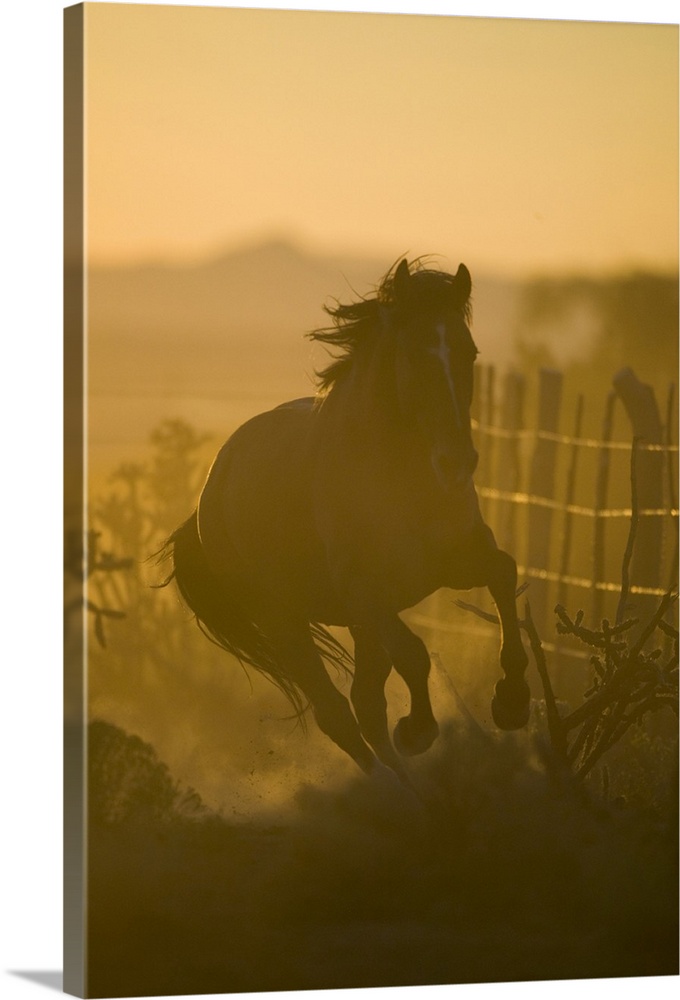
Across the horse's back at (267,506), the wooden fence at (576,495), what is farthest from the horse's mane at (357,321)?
the wooden fence at (576,495)

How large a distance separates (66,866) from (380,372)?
2068 millimetres

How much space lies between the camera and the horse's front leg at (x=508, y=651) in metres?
6.84

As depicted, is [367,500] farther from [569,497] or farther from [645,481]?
[645,481]

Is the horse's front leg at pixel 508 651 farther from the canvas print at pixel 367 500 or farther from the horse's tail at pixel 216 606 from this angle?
the horse's tail at pixel 216 606

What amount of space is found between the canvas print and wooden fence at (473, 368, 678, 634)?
0.04 ft

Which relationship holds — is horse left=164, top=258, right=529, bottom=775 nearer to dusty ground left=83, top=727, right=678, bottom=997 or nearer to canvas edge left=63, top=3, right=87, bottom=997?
dusty ground left=83, top=727, right=678, bottom=997

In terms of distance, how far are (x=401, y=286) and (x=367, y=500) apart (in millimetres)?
781

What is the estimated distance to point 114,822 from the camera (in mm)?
6512

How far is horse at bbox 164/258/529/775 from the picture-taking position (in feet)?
21.7

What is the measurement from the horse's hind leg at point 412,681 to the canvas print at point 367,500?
0.04ft

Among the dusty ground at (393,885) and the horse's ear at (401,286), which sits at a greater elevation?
the horse's ear at (401,286)

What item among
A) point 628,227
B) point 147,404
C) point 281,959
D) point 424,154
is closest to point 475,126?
point 424,154

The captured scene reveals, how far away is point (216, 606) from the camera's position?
6582 mm

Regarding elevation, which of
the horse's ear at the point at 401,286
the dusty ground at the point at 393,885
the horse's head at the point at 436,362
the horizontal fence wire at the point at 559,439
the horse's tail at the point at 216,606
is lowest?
the dusty ground at the point at 393,885
